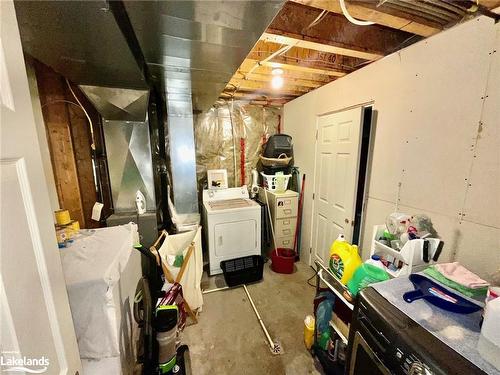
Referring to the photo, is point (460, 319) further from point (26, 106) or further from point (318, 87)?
point (318, 87)

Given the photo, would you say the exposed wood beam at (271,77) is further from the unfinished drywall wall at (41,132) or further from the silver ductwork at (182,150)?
the unfinished drywall wall at (41,132)

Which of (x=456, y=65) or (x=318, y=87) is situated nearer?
(x=456, y=65)

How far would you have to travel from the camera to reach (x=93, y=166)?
207 cm

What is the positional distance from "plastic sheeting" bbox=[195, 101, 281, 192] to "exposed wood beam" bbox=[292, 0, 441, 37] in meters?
2.20

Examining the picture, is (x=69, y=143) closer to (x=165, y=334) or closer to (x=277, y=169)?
(x=165, y=334)

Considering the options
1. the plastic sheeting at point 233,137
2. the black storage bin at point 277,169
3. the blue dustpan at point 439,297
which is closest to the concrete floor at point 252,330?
the blue dustpan at point 439,297

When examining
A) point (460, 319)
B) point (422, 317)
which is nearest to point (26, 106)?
point (422, 317)

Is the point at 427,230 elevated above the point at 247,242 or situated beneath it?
elevated above

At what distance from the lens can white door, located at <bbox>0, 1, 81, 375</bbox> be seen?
0.43 meters

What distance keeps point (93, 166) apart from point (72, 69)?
114 cm

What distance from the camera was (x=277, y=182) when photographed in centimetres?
298

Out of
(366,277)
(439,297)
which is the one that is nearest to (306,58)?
(366,277)

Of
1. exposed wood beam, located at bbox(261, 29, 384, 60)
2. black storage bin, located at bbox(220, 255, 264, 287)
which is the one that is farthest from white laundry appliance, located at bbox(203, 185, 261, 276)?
exposed wood beam, located at bbox(261, 29, 384, 60)

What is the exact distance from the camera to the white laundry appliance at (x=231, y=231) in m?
2.49
